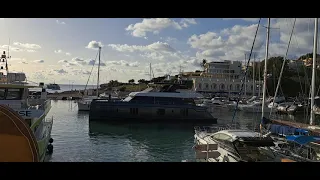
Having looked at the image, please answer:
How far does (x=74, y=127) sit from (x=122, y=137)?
653 cm

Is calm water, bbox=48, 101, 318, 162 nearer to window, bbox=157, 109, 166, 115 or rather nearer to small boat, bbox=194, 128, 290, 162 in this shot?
window, bbox=157, 109, 166, 115

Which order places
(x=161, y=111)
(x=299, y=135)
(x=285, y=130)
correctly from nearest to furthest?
(x=299, y=135), (x=285, y=130), (x=161, y=111)

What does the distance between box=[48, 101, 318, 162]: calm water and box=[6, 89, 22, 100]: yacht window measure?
3537 mm

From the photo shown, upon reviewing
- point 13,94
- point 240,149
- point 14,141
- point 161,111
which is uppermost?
point 13,94

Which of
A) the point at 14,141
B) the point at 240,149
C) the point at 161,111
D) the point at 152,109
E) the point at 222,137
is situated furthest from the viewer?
the point at 161,111

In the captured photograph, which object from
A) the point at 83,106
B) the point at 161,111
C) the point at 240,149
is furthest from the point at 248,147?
the point at 83,106

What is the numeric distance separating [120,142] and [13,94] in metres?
7.73

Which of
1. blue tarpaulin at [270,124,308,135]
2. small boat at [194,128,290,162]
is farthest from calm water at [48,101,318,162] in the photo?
blue tarpaulin at [270,124,308,135]

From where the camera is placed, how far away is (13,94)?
52.5ft

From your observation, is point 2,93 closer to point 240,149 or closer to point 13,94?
point 13,94

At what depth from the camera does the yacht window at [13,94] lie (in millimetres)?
15866

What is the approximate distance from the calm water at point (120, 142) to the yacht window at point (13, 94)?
11.6ft
